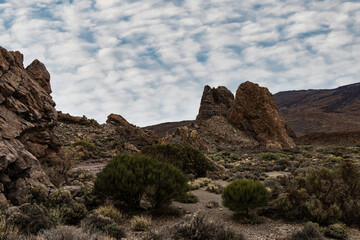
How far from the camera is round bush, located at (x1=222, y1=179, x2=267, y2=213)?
8430mm

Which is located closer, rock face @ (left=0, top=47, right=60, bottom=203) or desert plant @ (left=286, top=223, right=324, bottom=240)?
desert plant @ (left=286, top=223, right=324, bottom=240)

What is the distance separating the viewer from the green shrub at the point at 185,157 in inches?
698

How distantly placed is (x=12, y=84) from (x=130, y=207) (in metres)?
7.17

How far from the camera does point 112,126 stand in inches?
1571

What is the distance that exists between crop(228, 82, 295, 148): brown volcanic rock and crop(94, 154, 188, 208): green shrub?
37621 mm

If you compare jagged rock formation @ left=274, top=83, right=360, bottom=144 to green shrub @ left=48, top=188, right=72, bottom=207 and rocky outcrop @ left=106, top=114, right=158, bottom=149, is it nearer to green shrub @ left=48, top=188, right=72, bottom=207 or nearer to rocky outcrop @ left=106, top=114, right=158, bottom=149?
rocky outcrop @ left=106, top=114, right=158, bottom=149

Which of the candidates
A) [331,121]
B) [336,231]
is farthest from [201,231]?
[331,121]

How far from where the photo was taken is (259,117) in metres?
47.3

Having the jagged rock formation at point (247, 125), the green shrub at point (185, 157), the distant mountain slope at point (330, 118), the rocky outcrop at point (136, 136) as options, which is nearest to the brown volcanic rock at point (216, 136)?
the jagged rock formation at point (247, 125)

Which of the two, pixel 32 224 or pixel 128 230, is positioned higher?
pixel 32 224

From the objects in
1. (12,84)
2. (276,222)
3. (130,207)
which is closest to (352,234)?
(276,222)

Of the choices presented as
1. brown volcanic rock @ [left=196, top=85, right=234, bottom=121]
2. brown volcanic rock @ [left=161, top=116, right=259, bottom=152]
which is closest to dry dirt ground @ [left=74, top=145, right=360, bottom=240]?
brown volcanic rock @ [left=161, top=116, right=259, bottom=152]

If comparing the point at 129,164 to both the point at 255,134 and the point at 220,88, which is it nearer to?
the point at 255,134

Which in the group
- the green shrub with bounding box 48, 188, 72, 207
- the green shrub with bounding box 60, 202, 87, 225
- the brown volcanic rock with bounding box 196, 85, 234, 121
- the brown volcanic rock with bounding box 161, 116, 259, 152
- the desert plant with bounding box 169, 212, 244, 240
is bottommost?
the desert plant with bounding box 169, 212, 244, 240
